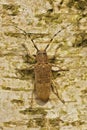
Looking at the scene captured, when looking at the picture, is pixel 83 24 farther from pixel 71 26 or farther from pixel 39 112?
pixel 39 112

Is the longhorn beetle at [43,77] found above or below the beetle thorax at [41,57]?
below

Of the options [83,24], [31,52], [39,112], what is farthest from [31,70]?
[83,24]

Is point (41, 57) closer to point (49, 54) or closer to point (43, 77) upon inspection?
point (49, 54)

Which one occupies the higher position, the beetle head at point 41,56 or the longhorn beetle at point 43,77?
the beetle head at point 41,56

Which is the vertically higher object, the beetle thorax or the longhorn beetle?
the beetle thorax

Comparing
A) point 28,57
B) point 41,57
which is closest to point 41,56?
point 41,57

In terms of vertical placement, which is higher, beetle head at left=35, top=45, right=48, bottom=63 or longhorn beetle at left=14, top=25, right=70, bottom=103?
beetle head at left=35, top=45, right=48, bottom=63
